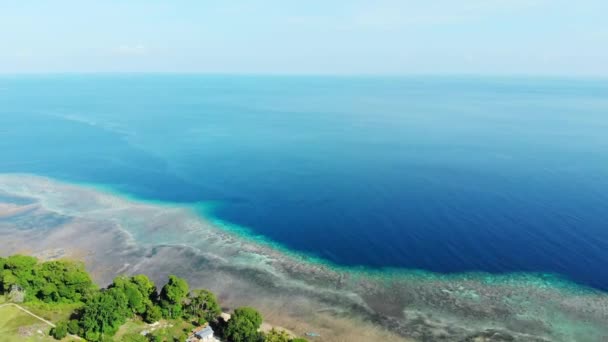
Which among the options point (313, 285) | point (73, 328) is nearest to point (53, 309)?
point (73, 328)

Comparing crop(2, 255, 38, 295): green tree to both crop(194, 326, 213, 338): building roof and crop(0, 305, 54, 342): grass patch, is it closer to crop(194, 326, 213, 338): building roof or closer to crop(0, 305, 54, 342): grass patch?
crop(0, 305, 54, 342): grass patch

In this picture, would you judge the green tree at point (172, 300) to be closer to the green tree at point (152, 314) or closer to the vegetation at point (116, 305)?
the vegetation at point (116, 305)

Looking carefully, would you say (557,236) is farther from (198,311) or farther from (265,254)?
(198,311)

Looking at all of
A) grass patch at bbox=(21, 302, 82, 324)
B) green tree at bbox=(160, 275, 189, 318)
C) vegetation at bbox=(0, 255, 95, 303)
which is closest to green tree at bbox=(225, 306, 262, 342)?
green tree at bbox=(160, 275, 189, 318)

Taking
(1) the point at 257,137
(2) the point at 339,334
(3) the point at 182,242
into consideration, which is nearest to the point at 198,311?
(2) the point at 339,334

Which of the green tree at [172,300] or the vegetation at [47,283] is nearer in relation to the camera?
the green tree at [172,300]

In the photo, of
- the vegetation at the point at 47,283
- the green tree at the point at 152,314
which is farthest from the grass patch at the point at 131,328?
the vegetation at the point at 47,283

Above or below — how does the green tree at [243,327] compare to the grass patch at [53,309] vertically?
above
